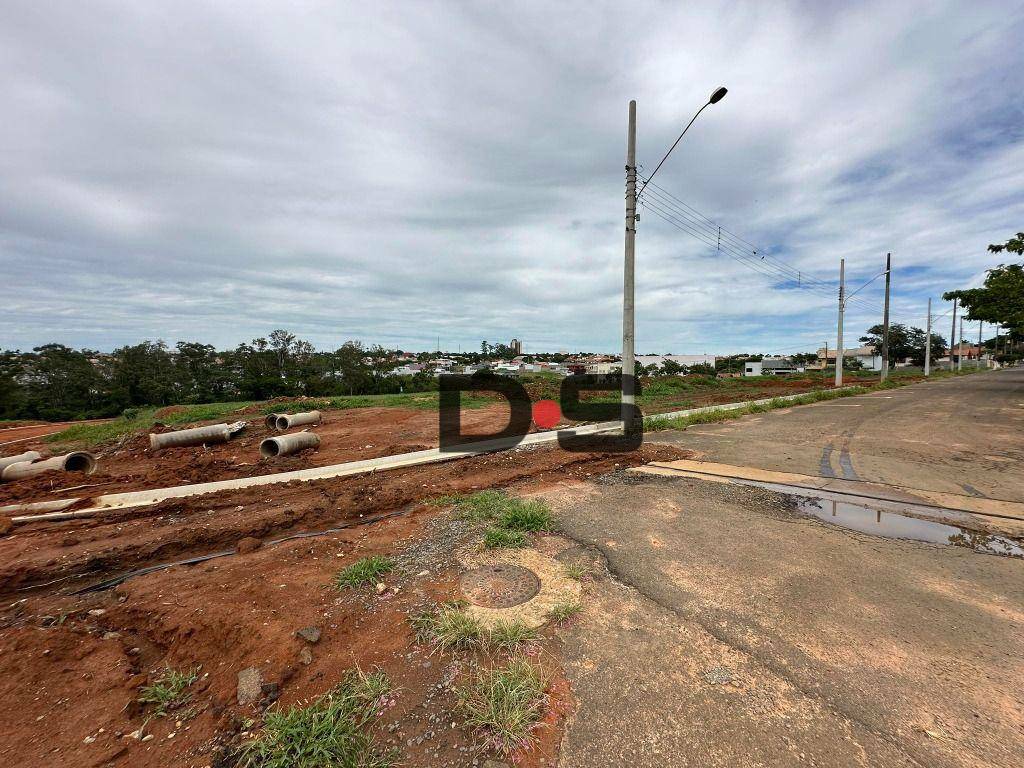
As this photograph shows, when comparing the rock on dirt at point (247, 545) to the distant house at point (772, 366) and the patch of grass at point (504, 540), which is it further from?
the distant house at point (772, 366)

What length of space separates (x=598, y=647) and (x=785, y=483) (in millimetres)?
5034

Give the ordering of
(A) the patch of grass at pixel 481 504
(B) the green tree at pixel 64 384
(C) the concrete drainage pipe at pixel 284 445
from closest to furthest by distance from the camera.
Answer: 1. (A) the patch of grass at pixel 481 504
2. (C) the concrete drainage pipe at pixel 284 445
3. (B) the green tree at pixel 64 384

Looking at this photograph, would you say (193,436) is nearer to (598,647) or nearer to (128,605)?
(128,605)

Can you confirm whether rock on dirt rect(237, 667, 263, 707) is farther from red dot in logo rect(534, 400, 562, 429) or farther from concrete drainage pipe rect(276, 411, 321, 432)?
concrete drainage pipe rect(276, 411, 321, 432)

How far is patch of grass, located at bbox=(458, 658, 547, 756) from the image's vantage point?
194cm

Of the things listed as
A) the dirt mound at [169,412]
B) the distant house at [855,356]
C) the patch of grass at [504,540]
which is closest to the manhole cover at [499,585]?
the patch of grass at [504,540]

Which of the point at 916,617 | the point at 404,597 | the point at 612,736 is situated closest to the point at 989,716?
the point at 916,617

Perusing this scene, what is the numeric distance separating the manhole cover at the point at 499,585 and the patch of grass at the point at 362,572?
74 cm

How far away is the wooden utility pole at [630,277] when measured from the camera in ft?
32.8

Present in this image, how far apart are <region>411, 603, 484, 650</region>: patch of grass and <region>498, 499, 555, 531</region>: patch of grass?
1.60m

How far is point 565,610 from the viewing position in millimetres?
2916

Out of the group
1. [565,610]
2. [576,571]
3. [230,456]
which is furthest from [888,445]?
[230,456]

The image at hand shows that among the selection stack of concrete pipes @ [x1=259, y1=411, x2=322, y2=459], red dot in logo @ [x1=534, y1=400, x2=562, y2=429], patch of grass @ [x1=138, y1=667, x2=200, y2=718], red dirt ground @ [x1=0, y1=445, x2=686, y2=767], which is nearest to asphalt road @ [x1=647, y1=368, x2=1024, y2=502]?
red dot in logo @ [x1=534, y1=400, x2=562, y2=429]

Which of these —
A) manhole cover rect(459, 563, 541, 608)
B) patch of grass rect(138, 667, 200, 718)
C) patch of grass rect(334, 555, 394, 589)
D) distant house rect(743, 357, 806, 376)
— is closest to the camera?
patch of grass rect(138, 667, 200, 718)
